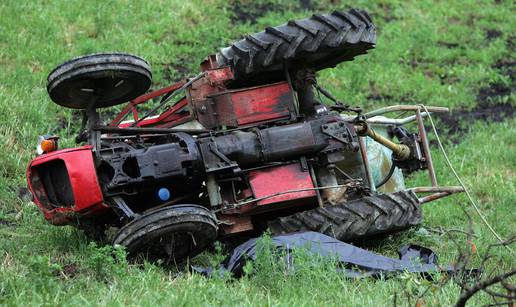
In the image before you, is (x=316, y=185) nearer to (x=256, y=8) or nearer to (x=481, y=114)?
(x=481, y=114)

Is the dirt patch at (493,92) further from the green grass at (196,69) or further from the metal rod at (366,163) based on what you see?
the metal rod at (366,163)

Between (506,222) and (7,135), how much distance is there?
4.93 metres

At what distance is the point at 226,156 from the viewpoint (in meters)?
6.34

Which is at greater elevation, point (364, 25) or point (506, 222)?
point (364, 25)

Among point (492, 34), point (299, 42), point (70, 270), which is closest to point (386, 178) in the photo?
point (299, 42)

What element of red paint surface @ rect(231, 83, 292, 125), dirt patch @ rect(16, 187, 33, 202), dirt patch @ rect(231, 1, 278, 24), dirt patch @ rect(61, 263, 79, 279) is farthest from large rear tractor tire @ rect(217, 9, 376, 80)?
dirt patch @ rect(231, 1, 278, 24)

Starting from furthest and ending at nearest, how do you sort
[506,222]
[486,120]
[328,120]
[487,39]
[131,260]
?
[487,39]
[486,120]
[506,222]
[328,120]
[131,260]

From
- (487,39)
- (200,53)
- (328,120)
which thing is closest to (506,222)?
(328,120)

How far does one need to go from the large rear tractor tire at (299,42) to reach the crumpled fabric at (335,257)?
149 cm

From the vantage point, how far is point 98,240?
6.23m

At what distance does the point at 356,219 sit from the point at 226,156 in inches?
44.9

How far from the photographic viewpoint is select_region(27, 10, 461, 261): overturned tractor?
5824mm

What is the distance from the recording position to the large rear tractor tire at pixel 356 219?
6.39 meters

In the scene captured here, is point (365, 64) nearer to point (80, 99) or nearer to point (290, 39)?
point (290, 39)
